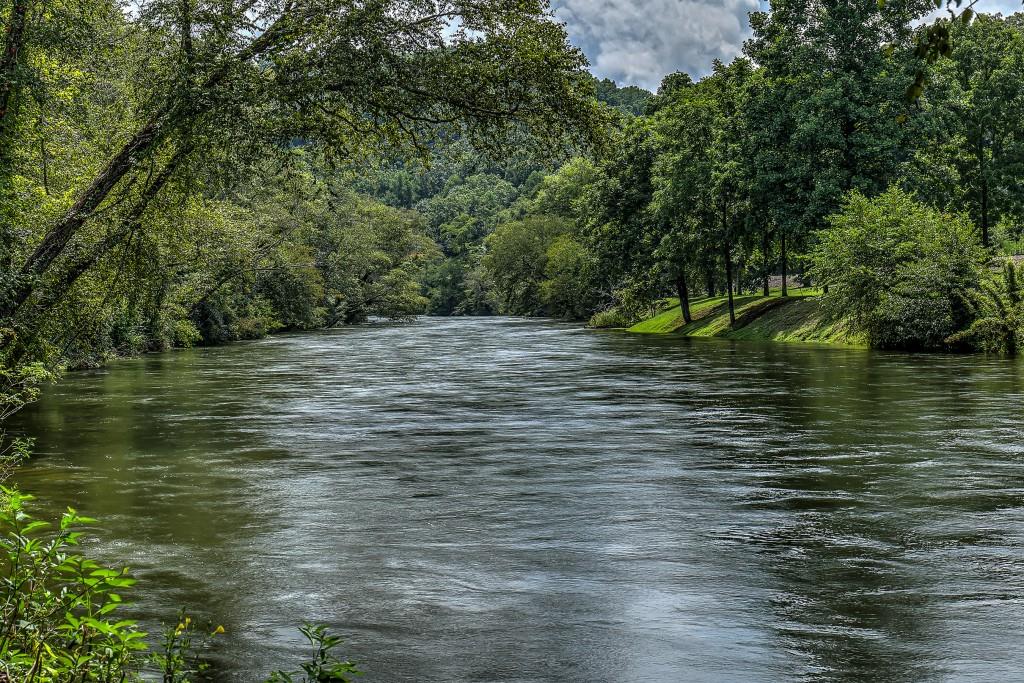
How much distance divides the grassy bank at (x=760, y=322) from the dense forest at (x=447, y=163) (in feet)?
4.28

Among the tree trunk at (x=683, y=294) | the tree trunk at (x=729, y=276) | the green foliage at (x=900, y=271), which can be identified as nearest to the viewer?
the green foliage at (x=900, y=271)

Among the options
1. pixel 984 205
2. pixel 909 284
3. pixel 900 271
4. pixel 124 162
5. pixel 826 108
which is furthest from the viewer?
pixel 984 205

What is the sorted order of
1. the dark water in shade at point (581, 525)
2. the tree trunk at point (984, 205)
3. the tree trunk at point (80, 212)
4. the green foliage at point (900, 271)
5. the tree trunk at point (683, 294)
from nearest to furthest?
the dark water in shade at point (581, 525) → the tree trunk at point (80, 212) → the green foliage at point (900, 271) → the tree trunk at point (984, 205) → the tree trunk at point (683, 294)

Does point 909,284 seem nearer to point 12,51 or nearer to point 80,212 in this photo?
point 80,212

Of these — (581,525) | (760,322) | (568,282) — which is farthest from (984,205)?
(581,525)

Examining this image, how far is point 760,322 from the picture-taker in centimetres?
6216

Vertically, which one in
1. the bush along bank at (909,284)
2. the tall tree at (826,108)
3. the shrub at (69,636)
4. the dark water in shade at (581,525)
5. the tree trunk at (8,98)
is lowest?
the dark water in shade at (581,525)

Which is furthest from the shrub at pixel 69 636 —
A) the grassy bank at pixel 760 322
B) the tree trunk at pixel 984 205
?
the tree trunk at pixel 984 205

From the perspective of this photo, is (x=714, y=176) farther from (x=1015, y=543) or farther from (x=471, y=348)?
(x=1015, y=543)

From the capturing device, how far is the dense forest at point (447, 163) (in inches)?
709

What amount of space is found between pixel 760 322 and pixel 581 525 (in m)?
50.9

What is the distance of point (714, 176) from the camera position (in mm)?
62875

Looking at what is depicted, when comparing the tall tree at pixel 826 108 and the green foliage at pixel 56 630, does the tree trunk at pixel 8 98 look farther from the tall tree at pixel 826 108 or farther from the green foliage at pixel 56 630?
the tall tree at pixel 826 108

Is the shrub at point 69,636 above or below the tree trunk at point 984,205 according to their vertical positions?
below
